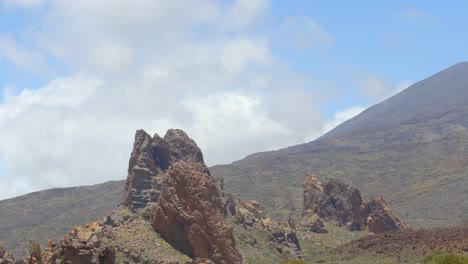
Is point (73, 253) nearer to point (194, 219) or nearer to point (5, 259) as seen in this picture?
point (5, 259)

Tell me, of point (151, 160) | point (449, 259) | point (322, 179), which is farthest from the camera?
point (322, 179)

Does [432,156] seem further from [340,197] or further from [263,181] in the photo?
[340,197]

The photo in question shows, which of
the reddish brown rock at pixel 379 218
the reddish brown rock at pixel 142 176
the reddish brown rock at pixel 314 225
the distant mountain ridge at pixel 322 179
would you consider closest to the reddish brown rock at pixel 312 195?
the reddish brown rock at pixel 314 225

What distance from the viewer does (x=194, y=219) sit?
3155cm

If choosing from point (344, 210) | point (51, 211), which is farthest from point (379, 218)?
point (51, 211)

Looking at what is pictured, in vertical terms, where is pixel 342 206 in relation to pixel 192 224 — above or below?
below

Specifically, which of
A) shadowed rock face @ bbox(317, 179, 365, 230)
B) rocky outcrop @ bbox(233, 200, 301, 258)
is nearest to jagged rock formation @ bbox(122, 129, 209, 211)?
rocky outcrop @ bbox(233, 200, 301, 258)

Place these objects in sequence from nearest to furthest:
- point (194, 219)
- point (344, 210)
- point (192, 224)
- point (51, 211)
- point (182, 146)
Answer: point (192, 224) → point (194, 219) → point (182, 146) → point (344, 210) → point (51, 211)

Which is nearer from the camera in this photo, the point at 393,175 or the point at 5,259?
the point at 5,259

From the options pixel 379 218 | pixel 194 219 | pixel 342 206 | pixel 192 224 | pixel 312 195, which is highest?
pixel 312 195

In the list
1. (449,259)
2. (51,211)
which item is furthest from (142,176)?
(51,211)

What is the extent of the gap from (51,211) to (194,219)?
88.3 metres

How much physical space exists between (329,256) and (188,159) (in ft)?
38.2

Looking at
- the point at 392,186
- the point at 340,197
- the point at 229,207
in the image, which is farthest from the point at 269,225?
the point at 392,186
